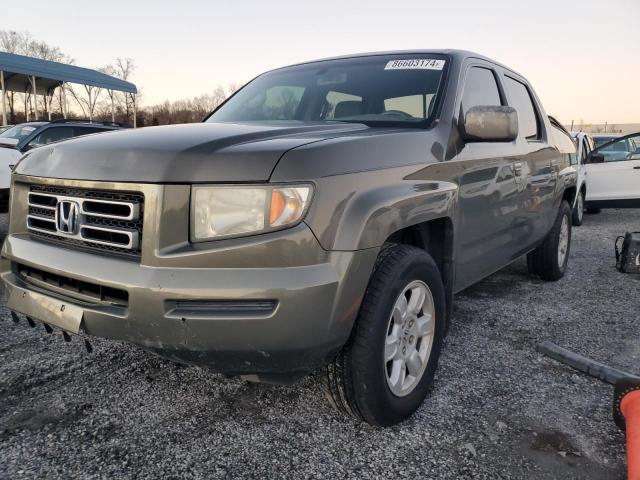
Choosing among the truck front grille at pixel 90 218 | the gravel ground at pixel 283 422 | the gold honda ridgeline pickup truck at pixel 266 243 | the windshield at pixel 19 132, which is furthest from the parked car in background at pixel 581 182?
the windshield at pixel 19 132

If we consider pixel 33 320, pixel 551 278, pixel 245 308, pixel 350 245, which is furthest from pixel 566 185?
pixel 33 320

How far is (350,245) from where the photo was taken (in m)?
1.82

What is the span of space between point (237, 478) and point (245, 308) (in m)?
0.68

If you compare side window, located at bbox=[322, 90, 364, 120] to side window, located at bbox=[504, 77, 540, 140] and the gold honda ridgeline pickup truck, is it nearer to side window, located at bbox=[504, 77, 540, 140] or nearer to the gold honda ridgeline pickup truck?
the gold honda ridgeline pickup truck

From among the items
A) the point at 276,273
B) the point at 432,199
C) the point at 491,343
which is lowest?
the point at 491,343

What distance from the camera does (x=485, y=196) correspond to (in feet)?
9.73

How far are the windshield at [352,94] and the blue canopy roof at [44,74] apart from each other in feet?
73.2

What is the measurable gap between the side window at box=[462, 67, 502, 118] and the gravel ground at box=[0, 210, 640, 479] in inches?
59.3

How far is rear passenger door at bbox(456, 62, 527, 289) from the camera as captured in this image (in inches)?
110

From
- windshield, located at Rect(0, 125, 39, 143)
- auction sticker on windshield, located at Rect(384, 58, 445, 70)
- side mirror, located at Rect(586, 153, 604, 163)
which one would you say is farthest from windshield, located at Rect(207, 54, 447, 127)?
side mirror, located at Rect(586, 153, 604, 163)

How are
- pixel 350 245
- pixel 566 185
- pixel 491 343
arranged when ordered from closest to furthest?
pixel 350 245, pixel 491 343, pixel 566 185

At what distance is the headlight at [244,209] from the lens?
1.74 metres

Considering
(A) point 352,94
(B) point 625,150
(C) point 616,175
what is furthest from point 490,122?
(B) point 625,150

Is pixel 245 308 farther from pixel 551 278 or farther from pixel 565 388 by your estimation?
pixel 551 278
